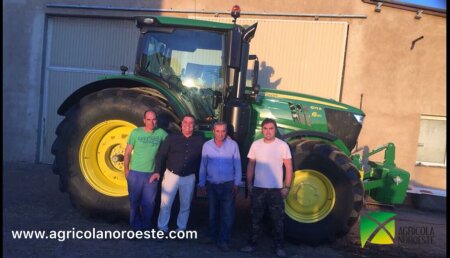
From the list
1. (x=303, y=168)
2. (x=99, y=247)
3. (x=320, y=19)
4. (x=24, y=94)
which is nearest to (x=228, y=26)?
(x=303, y=168)

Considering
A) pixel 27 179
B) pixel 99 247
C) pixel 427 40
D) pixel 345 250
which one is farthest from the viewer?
pixel 427 40

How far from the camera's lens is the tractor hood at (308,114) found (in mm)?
5430

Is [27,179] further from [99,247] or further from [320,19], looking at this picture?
[320,19]

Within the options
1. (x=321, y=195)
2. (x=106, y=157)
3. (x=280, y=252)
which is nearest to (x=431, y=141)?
(x=321, y=195)

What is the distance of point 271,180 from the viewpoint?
438 cm

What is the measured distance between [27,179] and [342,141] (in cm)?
608

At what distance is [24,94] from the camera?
33.2 ft

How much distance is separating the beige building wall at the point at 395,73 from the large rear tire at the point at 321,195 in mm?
4493

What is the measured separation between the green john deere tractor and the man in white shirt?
1.37 ft

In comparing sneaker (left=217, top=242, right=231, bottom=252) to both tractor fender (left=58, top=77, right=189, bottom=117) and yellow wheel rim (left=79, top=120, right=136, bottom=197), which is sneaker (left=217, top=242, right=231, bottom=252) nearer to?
yellow wheel rim (left=79, top=120, right=136, bottom=197)

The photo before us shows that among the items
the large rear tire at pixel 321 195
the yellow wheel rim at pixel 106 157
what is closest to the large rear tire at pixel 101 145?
the yellow wheel rim at pixel 106 157

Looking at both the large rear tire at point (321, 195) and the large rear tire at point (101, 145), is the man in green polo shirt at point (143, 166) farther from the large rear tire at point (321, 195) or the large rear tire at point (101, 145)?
the large rear tire at point (321, 195)

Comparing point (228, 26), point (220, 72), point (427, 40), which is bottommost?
point (220, 72)

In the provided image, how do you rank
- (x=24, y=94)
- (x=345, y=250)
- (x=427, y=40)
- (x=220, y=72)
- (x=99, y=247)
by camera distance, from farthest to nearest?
(x=24, y=94) < (x=427, y=40) < (x=220, y=72) < (x=345, y=250) < (x=99, y=247)
